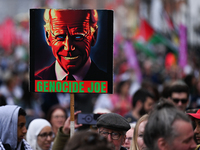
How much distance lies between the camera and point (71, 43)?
4684mm

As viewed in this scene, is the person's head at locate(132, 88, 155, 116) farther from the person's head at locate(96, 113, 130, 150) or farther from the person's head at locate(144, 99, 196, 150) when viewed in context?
the person's head at locate(144, 99, 196, 150)

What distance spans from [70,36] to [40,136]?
5.51 ft

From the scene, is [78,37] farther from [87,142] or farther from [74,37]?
[87,142]

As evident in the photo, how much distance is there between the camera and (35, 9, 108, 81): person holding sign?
469cm

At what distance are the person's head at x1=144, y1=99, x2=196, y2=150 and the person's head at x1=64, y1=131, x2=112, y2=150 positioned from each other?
0.45m

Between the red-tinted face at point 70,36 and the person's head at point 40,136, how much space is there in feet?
4.63

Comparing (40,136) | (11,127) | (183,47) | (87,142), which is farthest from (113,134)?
(183,47)

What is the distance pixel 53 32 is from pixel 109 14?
58cm

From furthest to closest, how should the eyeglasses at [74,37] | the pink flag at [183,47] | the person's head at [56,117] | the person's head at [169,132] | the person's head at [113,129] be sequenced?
the pink flag at [183,47], the person's head at [56,117], the eyeglasses at [74,37], the person's head at [113,129], the person's head at [169,132]

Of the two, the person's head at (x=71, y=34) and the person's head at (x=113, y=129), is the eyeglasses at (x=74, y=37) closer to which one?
the person's head at (x=71, y=34)

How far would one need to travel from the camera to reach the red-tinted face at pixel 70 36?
185 inches

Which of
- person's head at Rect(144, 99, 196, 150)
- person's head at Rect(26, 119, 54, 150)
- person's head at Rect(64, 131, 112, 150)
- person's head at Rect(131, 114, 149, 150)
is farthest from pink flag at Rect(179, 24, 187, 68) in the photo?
person's head at Rect(64, 131, 112, 150)

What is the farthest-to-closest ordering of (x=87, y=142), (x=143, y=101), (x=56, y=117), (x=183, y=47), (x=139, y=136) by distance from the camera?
1. (x=183, y=47)
2. (x=143, y=101)
3. (x=56, y=117)
4. (x=139, y=136)
5. (x=87, y=142)

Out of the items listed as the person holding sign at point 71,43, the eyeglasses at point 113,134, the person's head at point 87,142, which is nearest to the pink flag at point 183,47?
the person holding sign at point 71,43
